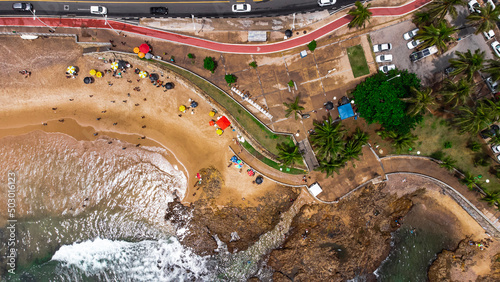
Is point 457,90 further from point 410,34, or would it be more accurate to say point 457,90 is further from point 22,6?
point 22,6

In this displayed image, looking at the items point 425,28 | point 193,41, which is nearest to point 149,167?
point 193,41

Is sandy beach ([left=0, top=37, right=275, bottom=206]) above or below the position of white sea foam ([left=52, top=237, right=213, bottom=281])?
above

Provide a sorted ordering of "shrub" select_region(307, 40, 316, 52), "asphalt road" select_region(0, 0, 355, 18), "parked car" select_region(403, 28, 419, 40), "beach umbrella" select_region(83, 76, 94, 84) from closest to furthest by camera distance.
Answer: "shrub" select_region(307, 40, 316, 52), "parked car" select_region(403, 28, 419, 40), "asphalt road" select_region(0, 0, 355, 18), "beach umbrella" select_region(83, 76, 94, 84)

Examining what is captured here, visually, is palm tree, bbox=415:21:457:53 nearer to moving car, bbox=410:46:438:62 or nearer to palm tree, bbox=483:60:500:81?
moving car, bbox=410:46:438:62

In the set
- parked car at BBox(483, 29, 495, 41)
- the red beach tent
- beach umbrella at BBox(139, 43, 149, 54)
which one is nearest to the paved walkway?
parked car at BBox(483, 29, 495, 41)

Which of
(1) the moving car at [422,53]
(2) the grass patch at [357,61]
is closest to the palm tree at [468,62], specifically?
(1) the moving car at [422,53]

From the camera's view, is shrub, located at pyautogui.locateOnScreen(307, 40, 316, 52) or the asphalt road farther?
the asphalt road

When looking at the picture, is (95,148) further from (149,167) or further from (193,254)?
(193,254)
